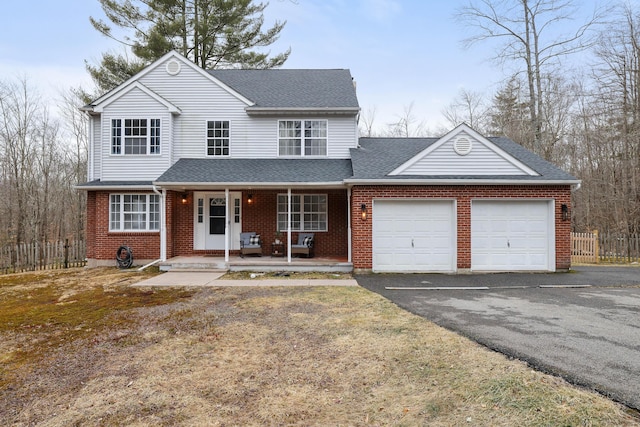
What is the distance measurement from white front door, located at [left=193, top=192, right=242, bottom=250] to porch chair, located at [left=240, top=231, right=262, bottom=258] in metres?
0.60

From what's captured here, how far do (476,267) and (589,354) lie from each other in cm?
693

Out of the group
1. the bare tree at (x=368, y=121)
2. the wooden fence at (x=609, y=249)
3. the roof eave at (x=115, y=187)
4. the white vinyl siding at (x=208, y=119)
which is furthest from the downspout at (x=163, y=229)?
the bare tree at (x=368, y=121)

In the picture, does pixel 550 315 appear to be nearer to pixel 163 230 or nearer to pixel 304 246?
pixel 304 246

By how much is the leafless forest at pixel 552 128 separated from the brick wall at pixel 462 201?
11.9m

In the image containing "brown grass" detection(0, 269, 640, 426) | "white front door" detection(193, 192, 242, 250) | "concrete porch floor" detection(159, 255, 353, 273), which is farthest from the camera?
"white front door" detection(193, 192, 242, 250)

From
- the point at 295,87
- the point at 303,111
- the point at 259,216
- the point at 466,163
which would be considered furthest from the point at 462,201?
the point at 295,87

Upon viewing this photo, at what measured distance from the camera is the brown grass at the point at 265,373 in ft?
9.94

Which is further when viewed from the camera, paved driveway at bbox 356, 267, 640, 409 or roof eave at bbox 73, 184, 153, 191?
roof eave at bbox 73, 184, 153, 191

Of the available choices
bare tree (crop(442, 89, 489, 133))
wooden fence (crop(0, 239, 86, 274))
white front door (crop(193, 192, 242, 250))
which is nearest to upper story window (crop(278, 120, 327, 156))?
white front door (crop(193, 192, 242, 250))

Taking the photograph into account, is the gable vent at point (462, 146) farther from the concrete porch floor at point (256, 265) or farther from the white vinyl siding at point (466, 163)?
the concrete porch floor at point (256, 265)

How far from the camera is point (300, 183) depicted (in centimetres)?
1130

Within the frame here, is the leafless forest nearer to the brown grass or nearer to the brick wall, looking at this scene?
the brick wall

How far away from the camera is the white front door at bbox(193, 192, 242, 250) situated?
43.6 feet

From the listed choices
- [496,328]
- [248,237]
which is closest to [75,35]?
[248,237]
